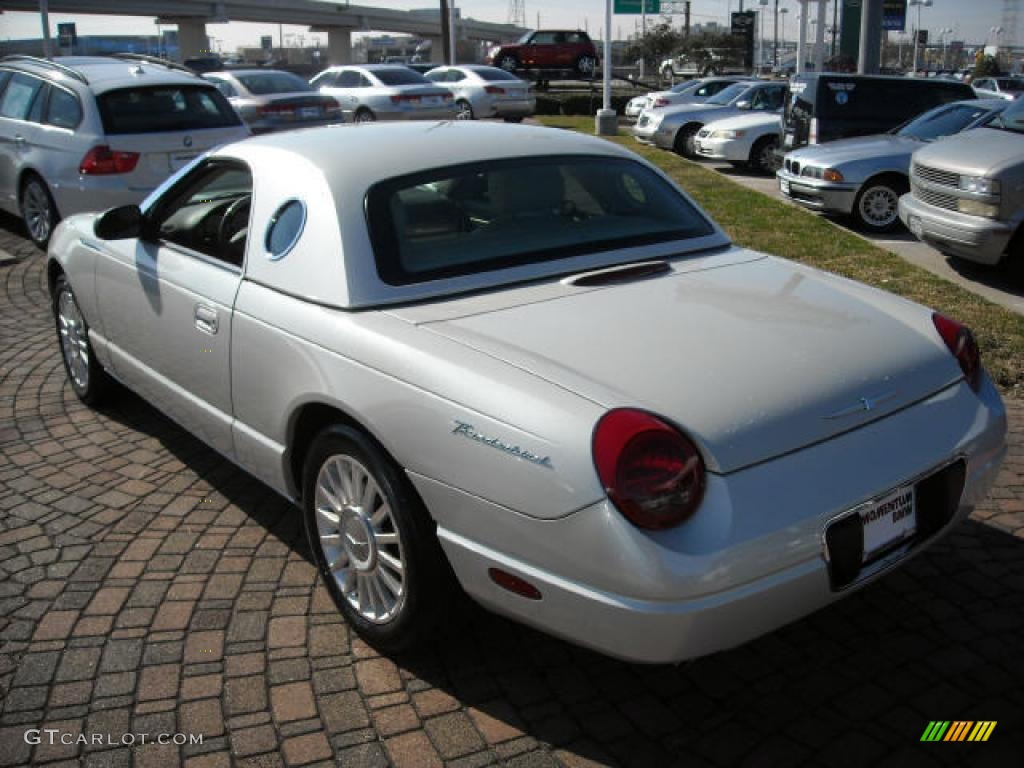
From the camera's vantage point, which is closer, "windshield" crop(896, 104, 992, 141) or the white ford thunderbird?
the white ford thunderbird

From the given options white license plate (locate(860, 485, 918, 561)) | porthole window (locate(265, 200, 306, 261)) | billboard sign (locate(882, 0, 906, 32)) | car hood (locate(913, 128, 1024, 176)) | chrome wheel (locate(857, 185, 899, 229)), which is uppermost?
billboard sign (locate(882, 0, 906, 32))

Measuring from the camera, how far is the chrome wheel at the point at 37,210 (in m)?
9.55

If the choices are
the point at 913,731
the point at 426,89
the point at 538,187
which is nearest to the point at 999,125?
the point at 538,187

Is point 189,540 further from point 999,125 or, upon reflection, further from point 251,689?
point 999,125

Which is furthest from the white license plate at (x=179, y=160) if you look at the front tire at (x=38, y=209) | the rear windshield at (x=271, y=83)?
the rear windshield at (x=271, y=83)

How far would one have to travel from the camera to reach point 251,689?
10.2 feet

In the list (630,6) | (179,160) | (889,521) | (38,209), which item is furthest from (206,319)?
(630,6)

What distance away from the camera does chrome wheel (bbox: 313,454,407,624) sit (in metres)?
3.10

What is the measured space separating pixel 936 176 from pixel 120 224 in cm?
669

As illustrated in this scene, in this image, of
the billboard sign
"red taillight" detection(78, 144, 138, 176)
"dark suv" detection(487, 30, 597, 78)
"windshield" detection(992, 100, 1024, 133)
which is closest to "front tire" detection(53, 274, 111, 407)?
"red taillight" detection(78, 144, 138, 176)

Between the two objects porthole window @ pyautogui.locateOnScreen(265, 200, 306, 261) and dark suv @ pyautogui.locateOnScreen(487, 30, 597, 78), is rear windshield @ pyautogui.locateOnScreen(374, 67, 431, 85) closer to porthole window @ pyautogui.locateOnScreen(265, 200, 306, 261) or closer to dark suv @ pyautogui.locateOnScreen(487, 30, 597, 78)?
porthole window @ pyautogui.locateOnScreen(265, 200, 306, 261)

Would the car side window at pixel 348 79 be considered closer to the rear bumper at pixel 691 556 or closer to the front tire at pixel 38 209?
the front tire at pixel 38 209

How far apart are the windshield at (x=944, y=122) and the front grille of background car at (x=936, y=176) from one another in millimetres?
2862

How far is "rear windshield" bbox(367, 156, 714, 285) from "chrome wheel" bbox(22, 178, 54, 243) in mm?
7152
